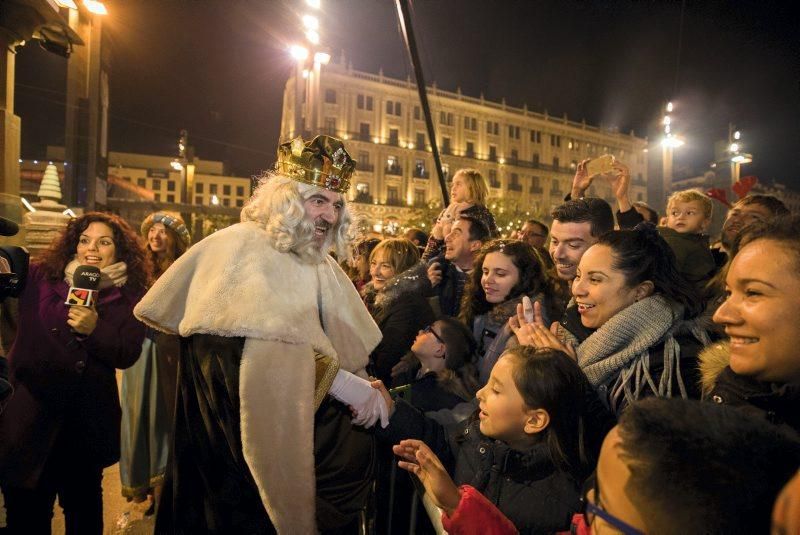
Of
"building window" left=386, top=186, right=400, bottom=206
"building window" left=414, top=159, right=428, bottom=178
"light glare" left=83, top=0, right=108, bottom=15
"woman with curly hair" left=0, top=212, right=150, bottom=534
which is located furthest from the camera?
"building window" left=414, top=159, right=428, bottom=178

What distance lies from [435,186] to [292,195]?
5488 centimetres

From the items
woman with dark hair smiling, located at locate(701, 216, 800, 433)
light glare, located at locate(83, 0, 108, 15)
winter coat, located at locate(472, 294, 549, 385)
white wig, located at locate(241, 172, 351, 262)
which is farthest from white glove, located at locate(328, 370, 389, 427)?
light glare, located at locate(83, 0, 108, 15)

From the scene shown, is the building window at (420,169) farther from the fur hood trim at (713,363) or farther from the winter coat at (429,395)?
the fur hood trim at (713,363)

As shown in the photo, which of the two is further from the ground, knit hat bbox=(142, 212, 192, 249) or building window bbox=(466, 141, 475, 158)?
building window bbox=(466, 141, 475, 158)

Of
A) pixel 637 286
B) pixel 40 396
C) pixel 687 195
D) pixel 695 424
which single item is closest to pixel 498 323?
pixel 637 286

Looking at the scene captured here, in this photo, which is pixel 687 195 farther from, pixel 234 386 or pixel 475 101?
pixel 475 101

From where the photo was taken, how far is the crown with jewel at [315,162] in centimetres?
249

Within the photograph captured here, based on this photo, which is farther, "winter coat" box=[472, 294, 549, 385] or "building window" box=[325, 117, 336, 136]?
"building window" box=[325, 117, 336, 136]

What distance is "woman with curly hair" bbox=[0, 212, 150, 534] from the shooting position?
2.68 meters

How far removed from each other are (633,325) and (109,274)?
3.16 meters

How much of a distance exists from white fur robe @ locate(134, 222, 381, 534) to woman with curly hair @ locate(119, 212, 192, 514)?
1.94m

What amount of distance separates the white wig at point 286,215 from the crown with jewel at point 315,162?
4 centimetres

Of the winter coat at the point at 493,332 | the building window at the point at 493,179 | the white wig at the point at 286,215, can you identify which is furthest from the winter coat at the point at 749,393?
the building window at the point at 493,179

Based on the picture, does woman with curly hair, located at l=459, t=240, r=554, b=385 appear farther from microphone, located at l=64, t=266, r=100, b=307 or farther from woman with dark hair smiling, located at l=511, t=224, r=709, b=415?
microphone, located at l=64, t=266, r=100, b=307
